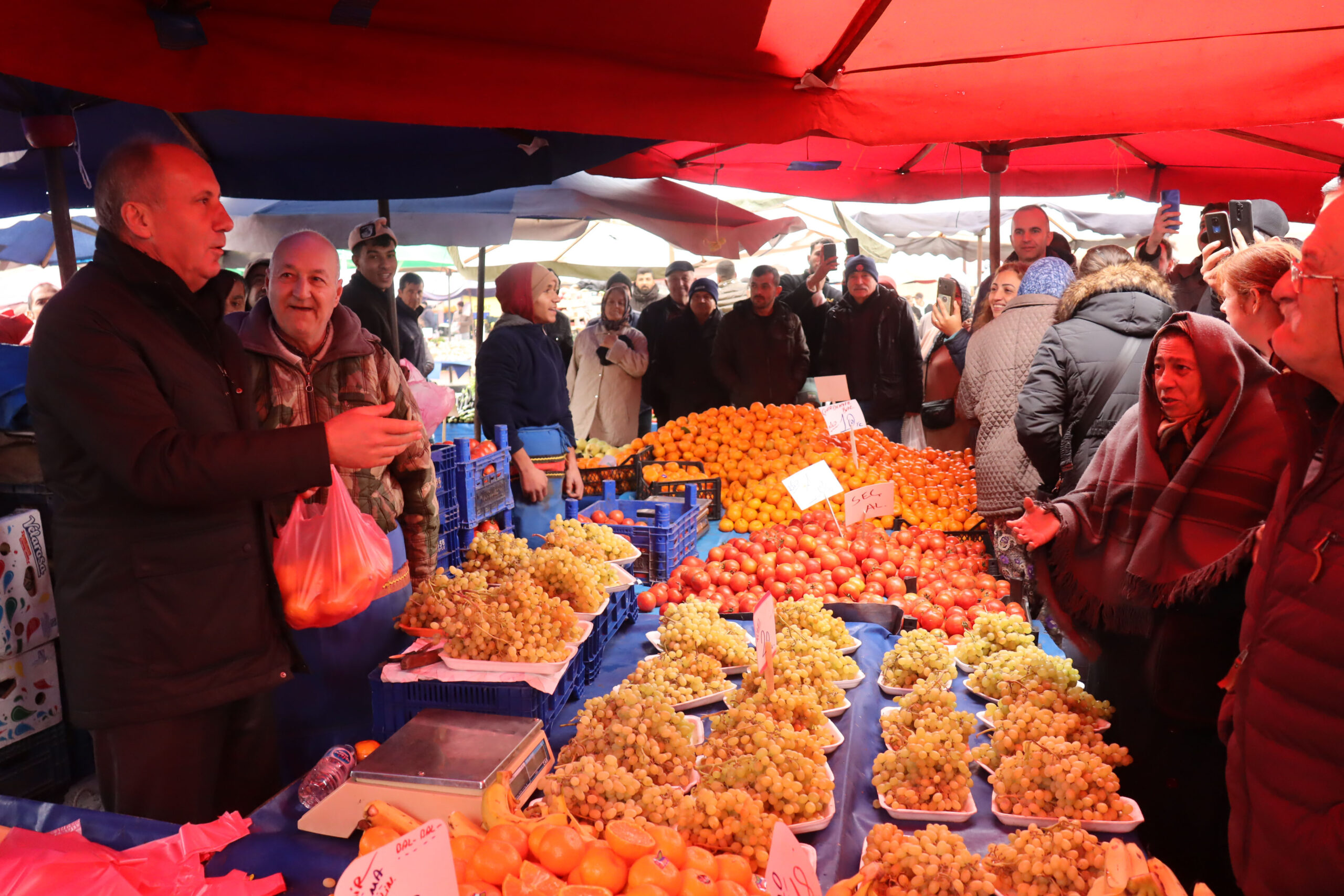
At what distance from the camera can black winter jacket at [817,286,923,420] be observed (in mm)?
6031

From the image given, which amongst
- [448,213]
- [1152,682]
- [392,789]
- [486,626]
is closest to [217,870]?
[392,789]

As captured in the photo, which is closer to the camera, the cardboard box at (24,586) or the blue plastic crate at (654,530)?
the cardboard box at (24,586)

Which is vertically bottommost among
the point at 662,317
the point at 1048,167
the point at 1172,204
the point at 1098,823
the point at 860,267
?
the point at 1098,823

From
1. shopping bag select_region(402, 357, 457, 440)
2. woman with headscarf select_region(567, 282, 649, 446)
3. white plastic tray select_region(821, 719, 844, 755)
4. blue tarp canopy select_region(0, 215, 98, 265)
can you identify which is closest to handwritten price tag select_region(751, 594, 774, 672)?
white plastic tray select_region(821, 719, 844, 755)

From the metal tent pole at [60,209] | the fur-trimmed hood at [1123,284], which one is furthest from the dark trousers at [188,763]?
the fur-trimmed hood at [1123,284]

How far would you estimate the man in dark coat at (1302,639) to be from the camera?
4.11 ft

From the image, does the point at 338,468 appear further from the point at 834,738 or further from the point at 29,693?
the point at 834,738

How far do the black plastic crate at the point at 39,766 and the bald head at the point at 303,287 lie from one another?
67.4 inches

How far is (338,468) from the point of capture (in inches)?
94.3

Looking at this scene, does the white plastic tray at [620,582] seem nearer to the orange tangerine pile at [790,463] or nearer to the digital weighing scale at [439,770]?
the digital weighing scale at [439,770]

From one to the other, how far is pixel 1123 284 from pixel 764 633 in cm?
219

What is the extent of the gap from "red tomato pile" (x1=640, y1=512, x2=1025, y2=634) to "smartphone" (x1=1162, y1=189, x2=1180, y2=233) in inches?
100

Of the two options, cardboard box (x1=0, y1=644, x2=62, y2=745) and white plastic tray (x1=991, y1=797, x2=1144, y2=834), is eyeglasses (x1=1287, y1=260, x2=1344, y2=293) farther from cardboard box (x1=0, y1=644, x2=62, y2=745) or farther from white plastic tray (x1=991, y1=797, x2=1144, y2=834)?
cardboard box (x1=0, y1=644, x2=62, y2=745)

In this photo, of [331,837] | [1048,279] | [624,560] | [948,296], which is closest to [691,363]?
[948,296]
